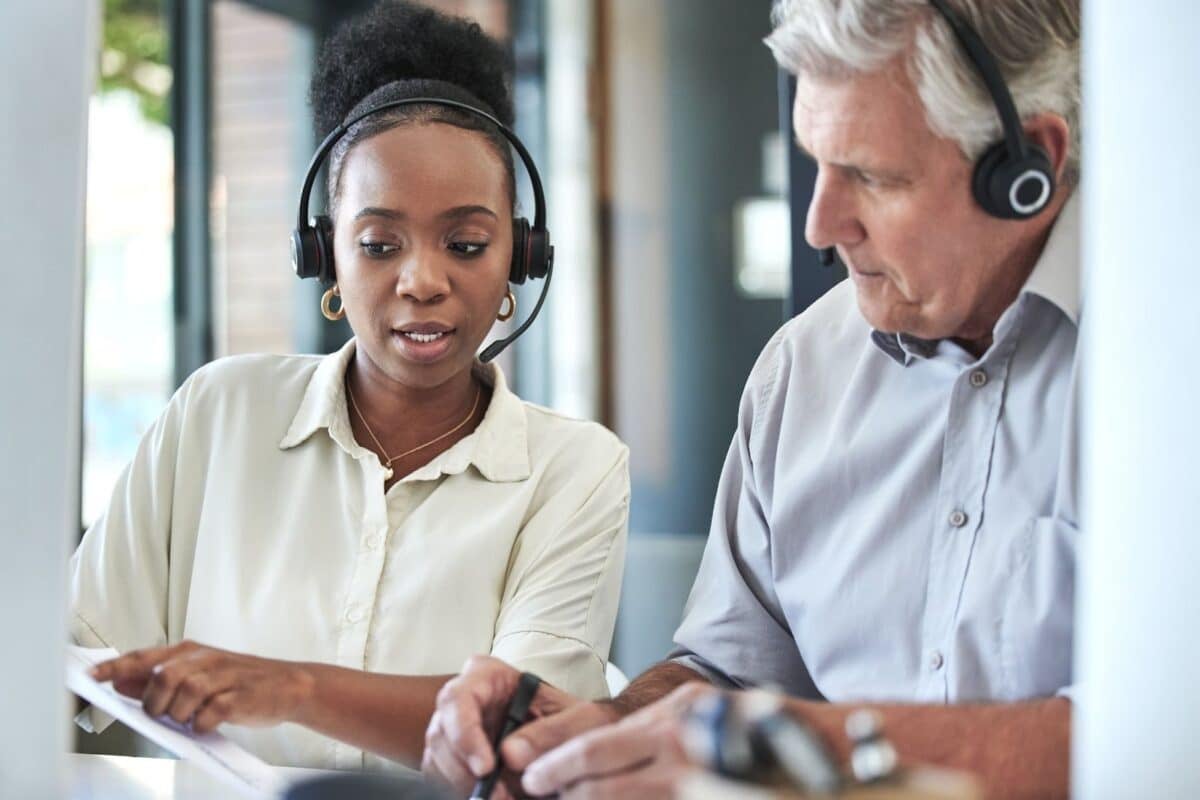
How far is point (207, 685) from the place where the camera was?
956mm

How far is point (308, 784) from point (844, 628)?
0.53 metres

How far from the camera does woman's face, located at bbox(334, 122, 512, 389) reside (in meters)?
1.10

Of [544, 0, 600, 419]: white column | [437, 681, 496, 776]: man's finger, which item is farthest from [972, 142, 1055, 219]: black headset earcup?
[544, 0, 600, 419]: white column

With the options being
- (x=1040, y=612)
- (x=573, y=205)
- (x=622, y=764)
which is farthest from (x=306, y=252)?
(x=573, y=205)

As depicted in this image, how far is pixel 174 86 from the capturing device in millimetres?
2938

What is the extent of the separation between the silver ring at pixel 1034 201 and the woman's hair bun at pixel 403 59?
530 mm

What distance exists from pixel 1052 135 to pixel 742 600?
505mm

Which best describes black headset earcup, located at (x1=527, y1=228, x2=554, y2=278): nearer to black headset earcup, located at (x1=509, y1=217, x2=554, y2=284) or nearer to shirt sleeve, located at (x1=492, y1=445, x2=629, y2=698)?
black headset earcup, located at (x1=509, y1=217, x2=554, y2=284)

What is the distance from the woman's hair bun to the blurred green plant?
6.22 feet

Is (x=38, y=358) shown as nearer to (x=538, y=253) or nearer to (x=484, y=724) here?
(x=484, y=724)

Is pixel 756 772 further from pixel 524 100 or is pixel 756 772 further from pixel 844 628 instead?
pixel 524 100

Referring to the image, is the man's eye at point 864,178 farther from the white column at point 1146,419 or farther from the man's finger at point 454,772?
the man's finger at point 454,772

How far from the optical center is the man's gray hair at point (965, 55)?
900 mm

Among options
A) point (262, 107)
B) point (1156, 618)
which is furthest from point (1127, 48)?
point (262, 107)
